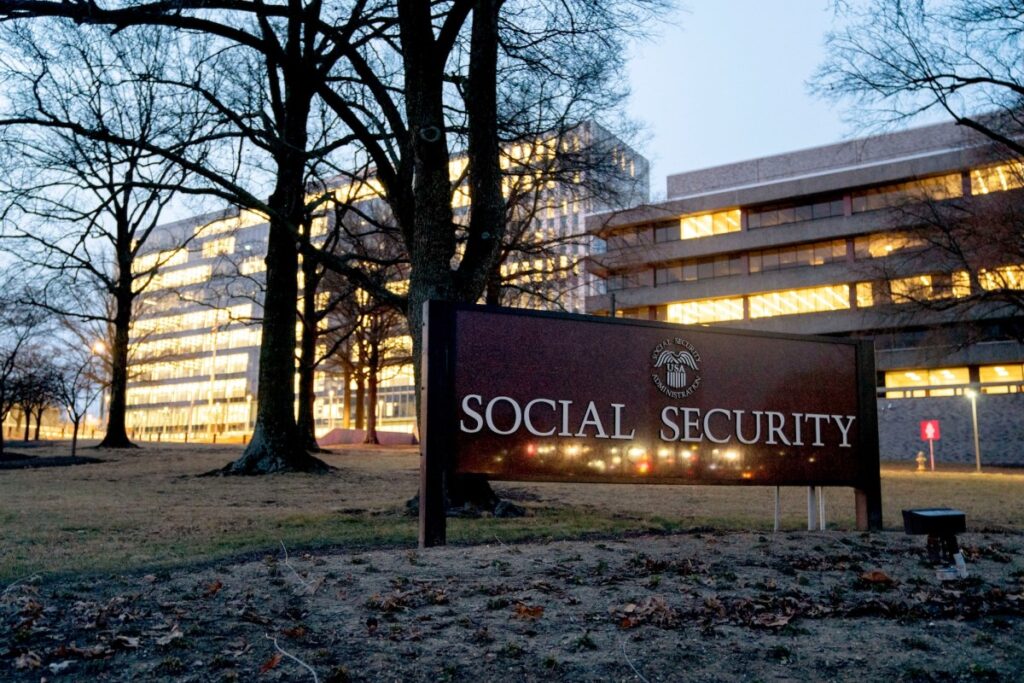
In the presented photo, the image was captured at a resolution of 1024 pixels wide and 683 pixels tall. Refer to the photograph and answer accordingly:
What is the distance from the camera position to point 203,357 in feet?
360

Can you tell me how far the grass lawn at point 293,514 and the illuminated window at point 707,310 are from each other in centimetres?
3920

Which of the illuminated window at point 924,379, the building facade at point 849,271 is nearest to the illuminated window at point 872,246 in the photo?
the building facade at point 849,271

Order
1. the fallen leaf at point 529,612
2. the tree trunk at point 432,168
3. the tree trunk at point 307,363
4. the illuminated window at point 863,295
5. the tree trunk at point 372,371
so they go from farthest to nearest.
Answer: the illuminated window at point 863,295
the tree trunk at point 372,371
the tree trunk at point 307,363
the tree trunk at point 432,168
the fallen leaf at point 529,612

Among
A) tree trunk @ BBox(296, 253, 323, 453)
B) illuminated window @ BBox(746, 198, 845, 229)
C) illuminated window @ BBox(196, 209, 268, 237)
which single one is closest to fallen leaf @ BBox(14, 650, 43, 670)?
illuminated window @ BBox(196, 209, 268, 237)

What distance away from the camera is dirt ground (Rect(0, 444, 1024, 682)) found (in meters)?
3.82

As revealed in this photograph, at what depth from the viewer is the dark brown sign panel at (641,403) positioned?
741 centimetres

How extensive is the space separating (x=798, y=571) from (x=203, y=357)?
11315 centimetres

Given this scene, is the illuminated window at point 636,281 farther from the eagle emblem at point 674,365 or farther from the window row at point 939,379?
the eagle emblem at point 674,365

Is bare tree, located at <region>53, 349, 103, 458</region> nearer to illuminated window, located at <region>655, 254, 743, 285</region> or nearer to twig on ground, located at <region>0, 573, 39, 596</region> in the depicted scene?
twig on ground, located at <region>0, 573, 39, 596</region>

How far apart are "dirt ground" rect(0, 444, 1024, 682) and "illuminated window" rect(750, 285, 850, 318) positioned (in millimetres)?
46216

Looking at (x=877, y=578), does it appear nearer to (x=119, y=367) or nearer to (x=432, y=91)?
(x=432, y=91)

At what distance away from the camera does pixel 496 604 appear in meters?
4.82

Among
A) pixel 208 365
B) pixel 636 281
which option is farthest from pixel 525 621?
pixel 208 365

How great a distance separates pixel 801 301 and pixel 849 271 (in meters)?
6.15
